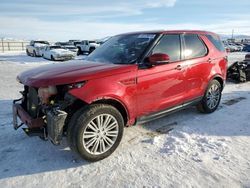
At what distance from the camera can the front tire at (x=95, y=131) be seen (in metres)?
3.44

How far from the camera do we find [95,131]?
12.0ft

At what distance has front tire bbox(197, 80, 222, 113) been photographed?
561 cm

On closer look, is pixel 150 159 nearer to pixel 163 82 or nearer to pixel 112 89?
pixel 112 89

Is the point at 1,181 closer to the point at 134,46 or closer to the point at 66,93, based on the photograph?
the point at 66,93

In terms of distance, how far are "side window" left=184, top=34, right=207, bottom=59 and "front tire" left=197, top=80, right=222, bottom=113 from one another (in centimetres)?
75

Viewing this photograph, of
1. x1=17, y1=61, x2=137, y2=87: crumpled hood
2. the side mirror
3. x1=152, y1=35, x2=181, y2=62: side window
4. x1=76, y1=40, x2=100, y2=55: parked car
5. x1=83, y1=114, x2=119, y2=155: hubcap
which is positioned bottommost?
x1=83, y1=114, x2=119, y2=155: hubcap

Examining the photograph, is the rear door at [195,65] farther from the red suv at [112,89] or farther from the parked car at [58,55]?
the parked car at [58,55]

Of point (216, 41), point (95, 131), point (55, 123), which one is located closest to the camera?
point (55, 123)

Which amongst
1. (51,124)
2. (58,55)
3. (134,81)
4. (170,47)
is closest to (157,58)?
(134,81)

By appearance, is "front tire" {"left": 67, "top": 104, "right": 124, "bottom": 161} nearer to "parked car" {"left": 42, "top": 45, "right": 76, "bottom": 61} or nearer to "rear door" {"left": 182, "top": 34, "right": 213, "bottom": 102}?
"rear door" {"left": 182, "top": 34, "right": 213, "bottom": 102}

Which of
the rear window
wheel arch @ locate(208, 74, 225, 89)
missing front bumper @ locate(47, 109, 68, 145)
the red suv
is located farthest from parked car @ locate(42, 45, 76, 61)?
missing front bumper @ locate(47, 109, 68, 145)

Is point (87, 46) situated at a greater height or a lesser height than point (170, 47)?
greater

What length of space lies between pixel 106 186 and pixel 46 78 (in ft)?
5.18

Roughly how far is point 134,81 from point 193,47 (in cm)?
189
